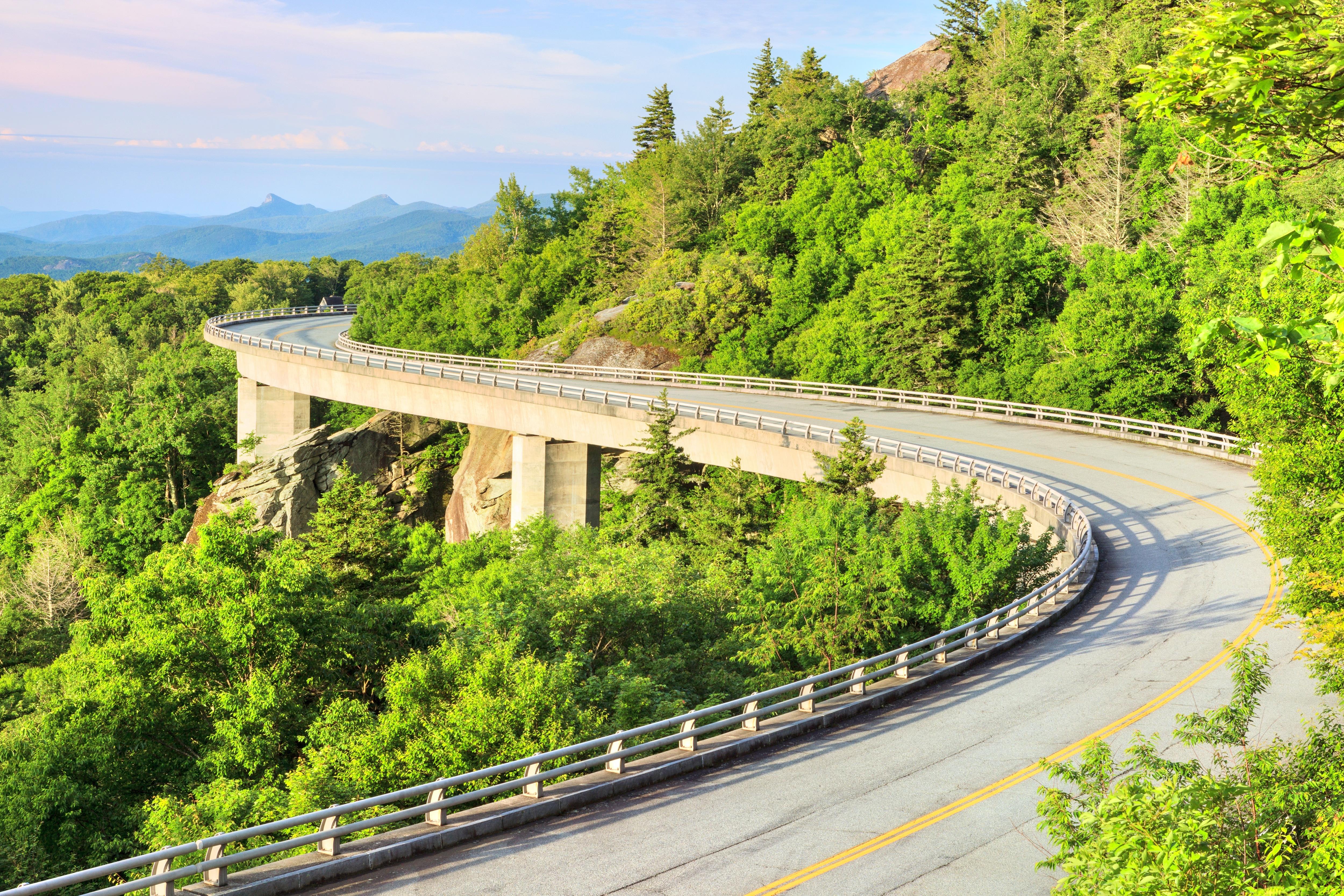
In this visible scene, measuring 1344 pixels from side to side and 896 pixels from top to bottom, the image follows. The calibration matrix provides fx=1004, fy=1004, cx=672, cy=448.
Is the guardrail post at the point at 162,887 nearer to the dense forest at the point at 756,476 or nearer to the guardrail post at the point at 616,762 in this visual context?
the dense forest at the point at 756,476

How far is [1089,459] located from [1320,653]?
24.2 m

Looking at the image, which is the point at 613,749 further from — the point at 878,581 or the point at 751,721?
the point at 878,581

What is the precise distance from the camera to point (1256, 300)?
1991 cm

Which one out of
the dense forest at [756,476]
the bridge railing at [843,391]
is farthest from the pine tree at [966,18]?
the bridge railing at [843,391]

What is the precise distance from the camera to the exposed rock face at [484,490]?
5112 centimetres

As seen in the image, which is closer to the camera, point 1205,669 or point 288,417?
point 1205,669

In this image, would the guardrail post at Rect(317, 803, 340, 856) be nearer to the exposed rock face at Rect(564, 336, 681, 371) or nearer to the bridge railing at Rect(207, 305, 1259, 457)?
the bridge railing at Rect(207, 305, 1259, 457)

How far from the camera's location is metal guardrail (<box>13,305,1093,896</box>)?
9102 millimetres

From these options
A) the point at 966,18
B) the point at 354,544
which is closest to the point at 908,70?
the point at 966,18

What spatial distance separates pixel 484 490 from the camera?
2048 inches

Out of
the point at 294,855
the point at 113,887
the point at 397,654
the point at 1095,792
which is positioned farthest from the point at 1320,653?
the point at 397,654

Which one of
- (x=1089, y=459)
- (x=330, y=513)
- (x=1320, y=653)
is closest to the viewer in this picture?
(x=1320, y=653)

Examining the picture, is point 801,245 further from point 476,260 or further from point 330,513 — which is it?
point 330,513

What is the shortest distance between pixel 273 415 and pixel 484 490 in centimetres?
2037
